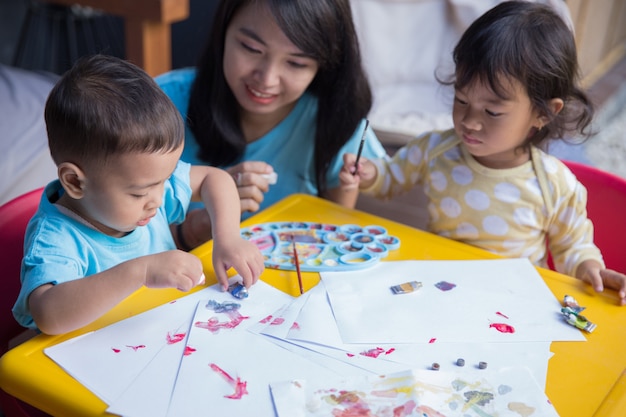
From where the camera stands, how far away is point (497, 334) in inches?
31.6

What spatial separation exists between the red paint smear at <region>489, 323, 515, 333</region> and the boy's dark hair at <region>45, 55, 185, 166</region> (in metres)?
0.46

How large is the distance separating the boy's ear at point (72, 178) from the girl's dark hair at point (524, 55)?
612 millimetres

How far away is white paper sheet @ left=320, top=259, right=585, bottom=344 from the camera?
0.80m

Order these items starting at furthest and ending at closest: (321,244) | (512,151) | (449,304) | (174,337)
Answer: (512,151) < (321,244) < (449,304) < (174,337)

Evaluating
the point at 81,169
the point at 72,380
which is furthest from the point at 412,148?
the point at 72,380

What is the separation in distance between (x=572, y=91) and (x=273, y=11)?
1.71ft

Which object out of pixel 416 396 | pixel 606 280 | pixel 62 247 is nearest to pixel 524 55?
pixel 606 280

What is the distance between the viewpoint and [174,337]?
0.76 metres

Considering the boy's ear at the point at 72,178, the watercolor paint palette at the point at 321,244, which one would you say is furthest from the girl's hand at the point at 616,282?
the boy's ear at the point at 72,178

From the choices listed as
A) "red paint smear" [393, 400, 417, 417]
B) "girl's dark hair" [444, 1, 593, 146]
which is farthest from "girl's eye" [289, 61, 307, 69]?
"red paint smear" [393, 400, 417, 417]

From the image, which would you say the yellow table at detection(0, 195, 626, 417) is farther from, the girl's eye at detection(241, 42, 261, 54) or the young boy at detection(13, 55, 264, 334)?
the girl's eye at detection(241, 42, 261, 54)

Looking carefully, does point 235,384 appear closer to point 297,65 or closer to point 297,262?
point 297,262

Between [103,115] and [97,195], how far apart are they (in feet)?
0.34

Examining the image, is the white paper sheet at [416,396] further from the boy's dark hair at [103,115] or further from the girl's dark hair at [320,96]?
the girl's dark hair at [320,96]
